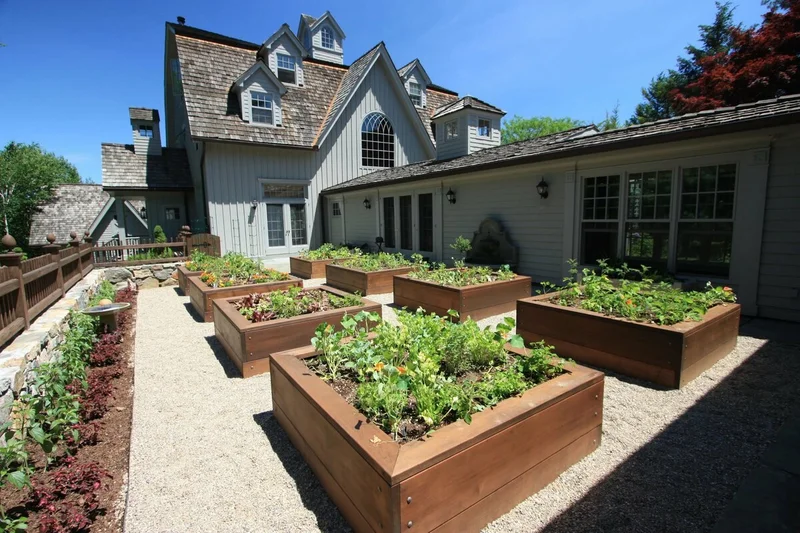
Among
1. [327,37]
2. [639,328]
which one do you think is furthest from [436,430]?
[327,37]

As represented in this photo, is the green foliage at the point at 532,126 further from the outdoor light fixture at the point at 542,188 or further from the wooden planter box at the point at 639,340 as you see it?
the wooden planter box at the point at 639,340

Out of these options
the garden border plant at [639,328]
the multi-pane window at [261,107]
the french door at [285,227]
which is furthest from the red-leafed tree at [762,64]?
the multi-pane window at [261,107]

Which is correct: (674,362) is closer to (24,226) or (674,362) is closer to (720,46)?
(720,46)

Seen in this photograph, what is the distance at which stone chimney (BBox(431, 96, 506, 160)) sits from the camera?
1245 centimetres

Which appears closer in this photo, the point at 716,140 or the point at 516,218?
the point at 716,140

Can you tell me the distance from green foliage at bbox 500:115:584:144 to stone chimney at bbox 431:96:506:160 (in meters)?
35.0

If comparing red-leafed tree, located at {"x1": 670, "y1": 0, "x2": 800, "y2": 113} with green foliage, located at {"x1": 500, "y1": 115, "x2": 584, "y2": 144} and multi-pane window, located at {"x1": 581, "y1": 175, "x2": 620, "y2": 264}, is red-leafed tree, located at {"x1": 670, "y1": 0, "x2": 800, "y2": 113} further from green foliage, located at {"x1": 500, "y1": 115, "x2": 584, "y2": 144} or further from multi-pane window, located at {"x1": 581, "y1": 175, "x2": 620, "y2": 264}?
green foliage, located at {"x1": 500, "y1": 115, "x2": 584, "y2": 144}

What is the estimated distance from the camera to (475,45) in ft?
43.4

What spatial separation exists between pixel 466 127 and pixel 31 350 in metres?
11.8

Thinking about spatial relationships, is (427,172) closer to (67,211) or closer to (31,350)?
(31,350)

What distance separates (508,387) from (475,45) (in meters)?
13.9

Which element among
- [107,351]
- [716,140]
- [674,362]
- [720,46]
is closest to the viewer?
[674,362]

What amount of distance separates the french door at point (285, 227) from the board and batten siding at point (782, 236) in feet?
43.6

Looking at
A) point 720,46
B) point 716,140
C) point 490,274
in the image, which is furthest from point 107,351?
point 720,46
